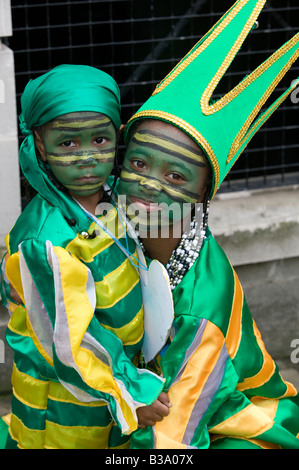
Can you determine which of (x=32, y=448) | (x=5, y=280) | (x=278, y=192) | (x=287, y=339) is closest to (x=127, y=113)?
(x=278, y=192)

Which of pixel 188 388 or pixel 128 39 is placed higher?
pixel 128 39

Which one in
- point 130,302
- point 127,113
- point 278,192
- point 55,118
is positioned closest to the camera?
point 55,118

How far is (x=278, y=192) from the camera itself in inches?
178

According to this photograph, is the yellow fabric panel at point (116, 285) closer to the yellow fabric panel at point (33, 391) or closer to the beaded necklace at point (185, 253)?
the beaded necklace at point (185, 253)

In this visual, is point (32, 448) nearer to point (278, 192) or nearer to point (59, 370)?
point (59, 370)

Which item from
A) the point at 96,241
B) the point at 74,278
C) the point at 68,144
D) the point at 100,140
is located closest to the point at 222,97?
the point at 100,140

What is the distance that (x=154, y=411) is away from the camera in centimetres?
281

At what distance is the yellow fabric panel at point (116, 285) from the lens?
9.13 ft

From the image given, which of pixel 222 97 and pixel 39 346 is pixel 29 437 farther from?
pixel 222 97

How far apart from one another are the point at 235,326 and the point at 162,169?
2.19 ft

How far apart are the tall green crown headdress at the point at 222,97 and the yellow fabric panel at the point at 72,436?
98cm

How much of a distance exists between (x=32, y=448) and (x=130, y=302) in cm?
66

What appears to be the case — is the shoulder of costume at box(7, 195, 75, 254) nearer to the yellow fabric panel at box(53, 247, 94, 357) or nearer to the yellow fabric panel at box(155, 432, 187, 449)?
the yellow fabric panel at box(53, 247, 94, 357)

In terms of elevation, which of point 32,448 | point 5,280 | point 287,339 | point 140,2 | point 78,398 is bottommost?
point 287,339
